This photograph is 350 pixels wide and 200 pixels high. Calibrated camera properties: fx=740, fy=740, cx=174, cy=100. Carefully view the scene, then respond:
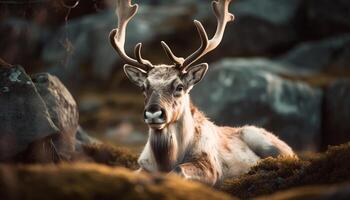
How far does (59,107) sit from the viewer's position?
13.0m

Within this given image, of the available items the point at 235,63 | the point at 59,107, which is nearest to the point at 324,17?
the point at 235,63

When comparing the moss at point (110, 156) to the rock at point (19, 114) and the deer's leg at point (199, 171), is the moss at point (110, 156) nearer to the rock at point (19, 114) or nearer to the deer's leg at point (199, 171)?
the deer's leg at point (199, 171)

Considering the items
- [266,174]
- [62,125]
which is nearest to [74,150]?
[62,125]

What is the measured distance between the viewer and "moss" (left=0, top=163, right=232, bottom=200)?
6.33m

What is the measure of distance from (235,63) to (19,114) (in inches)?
605

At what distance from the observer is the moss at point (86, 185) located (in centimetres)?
633

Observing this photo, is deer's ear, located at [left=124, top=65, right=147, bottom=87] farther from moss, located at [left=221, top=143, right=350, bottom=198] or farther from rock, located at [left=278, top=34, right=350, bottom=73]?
rock, located at [left=278, top=34, right=350, bottom=73]

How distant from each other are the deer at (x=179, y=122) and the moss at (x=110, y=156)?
5.45 feet

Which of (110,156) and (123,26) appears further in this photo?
(110,156)

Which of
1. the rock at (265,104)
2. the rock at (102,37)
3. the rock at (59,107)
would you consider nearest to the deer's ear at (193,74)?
the rock at (59,107)

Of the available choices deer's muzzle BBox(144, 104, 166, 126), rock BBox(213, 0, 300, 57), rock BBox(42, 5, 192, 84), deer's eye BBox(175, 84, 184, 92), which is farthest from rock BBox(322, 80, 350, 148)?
deer's muzzle BBox(144, 104, 166, 126)

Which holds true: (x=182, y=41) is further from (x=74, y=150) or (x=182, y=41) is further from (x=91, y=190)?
(x=91, y=190)

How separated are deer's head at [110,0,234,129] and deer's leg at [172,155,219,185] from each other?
801mm

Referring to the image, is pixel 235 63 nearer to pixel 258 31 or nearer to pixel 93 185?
pixel 258 31
